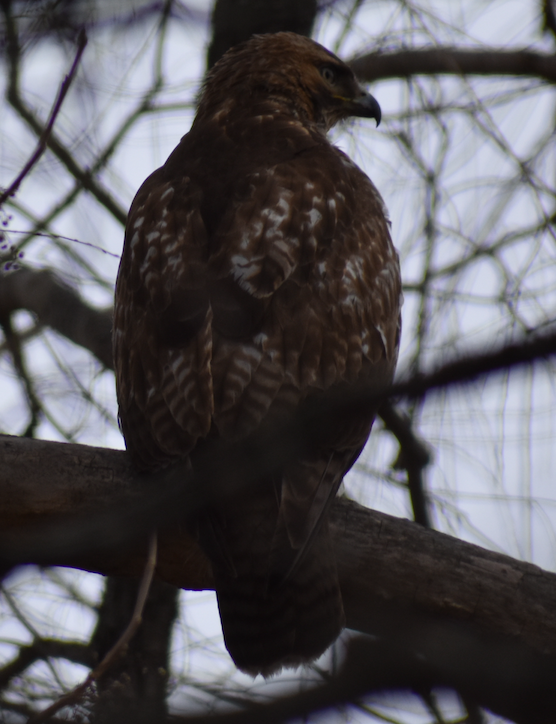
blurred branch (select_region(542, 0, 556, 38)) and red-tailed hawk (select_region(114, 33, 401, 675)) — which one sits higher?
blurred branch (select_region(542, 0, 556, 38))

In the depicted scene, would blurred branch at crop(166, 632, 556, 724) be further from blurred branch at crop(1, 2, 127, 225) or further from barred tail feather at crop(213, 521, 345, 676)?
blurred branch at crop(1, 2, 127, 225)

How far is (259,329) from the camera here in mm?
2834

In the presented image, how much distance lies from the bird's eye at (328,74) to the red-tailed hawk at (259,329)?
762mm

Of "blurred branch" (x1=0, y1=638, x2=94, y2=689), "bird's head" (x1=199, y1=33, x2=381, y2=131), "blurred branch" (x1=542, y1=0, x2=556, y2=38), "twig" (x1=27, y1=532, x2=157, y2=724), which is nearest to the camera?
"twig" (x1=27, y1=532, x2=157, y2=724)

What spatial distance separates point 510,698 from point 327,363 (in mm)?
1757

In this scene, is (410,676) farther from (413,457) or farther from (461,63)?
(461,63)

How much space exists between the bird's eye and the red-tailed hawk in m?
0.76

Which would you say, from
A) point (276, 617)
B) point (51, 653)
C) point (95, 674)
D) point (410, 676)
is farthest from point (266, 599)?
point (410, 676)

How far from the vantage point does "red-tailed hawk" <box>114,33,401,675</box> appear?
2.62 metres

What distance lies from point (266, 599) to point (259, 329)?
0.80 meters

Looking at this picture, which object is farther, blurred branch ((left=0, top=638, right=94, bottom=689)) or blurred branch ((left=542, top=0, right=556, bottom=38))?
blurred branch ((left=542, top=0, right=556, bottom=38))

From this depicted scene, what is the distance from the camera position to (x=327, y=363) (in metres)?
2.91

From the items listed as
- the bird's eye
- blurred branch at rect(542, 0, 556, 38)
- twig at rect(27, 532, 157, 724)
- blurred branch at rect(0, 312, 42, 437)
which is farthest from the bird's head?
twig at rect(27, 532, 157, 724)

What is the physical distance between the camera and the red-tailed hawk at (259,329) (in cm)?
262
